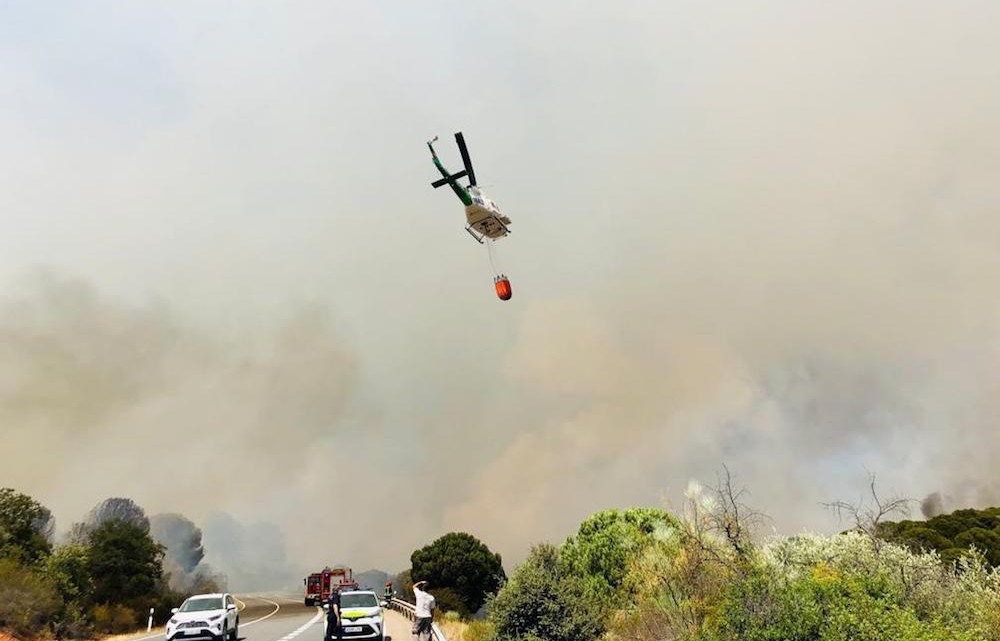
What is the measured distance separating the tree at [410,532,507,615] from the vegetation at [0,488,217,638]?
75.4ft

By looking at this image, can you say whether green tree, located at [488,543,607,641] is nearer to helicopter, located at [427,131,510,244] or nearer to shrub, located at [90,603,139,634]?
helicopter, located at [427,131,510,244]

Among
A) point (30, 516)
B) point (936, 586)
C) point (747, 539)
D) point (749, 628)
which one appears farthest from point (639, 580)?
point (30, 516)

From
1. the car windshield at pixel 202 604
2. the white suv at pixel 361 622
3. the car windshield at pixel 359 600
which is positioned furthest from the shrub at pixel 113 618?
the white suv at pixel 361 622

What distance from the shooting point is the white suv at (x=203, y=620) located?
70.6ft

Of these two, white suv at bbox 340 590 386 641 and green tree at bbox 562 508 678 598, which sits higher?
green tree at bbox 562 508 678 598

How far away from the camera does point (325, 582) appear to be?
53750 millimetres

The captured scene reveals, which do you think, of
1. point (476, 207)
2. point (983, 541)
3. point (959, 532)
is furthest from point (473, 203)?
point (959, 532)

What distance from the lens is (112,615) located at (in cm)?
4147

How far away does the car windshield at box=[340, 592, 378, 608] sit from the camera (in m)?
22.9

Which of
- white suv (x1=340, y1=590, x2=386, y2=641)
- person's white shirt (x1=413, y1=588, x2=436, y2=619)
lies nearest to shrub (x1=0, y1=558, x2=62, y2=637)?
white suv (x1=340, y1=590, x2=386, y2=641)

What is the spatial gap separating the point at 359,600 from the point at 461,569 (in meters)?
44.2

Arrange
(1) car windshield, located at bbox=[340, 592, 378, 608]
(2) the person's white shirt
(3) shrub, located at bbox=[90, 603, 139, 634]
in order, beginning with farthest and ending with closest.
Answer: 1. (3) shrub, located at bbox=[90, 603, 139, 634]
2. (1) car windshield, located at bbox=[340, 592, 378, 608]
3. (2) the person's white shirt

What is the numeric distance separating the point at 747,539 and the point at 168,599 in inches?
2061

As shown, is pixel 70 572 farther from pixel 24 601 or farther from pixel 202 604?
pixel 202 604
